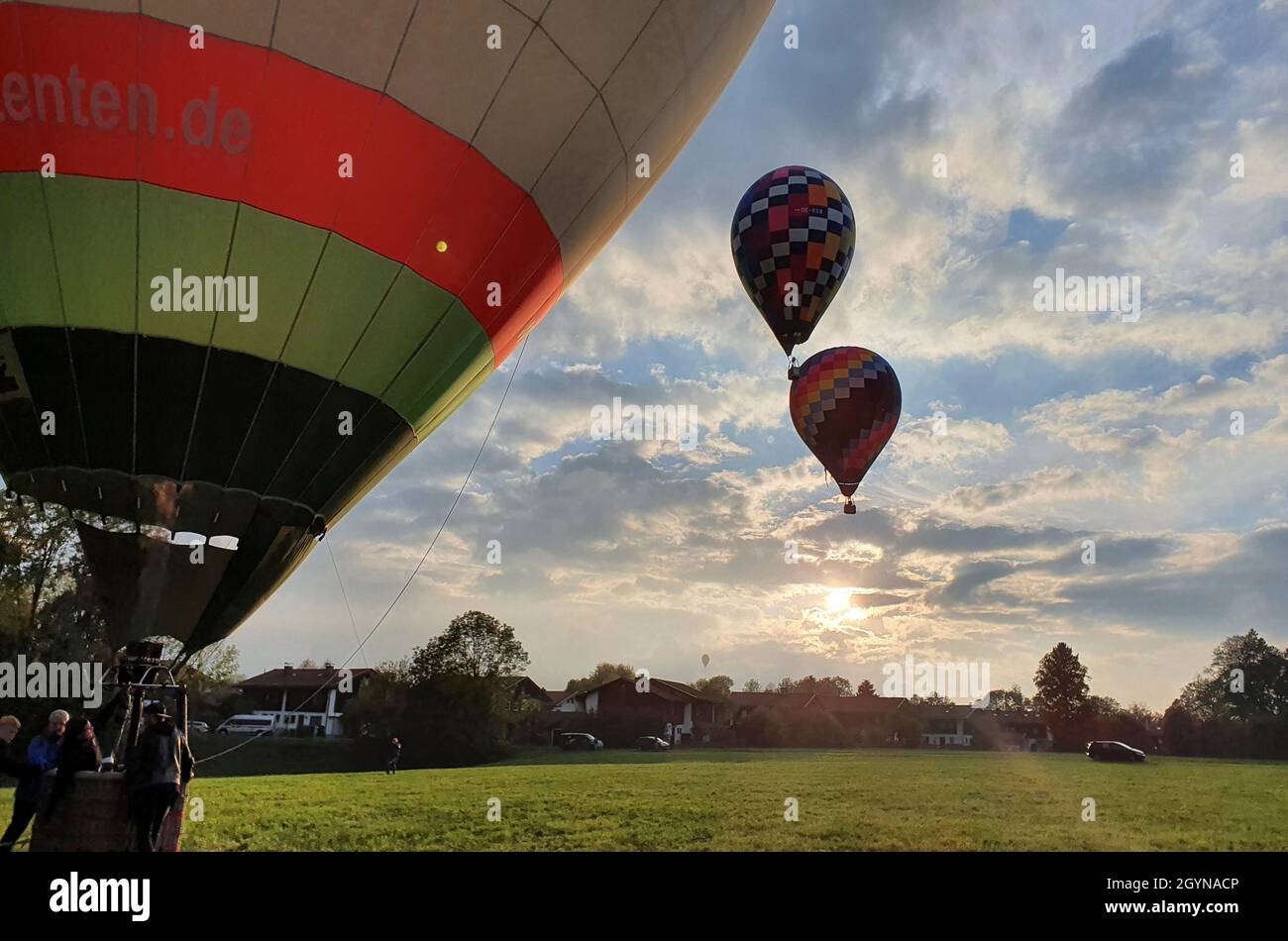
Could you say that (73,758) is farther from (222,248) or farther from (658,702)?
(658,702)

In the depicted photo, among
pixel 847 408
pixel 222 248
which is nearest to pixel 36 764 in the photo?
pixel 222 248

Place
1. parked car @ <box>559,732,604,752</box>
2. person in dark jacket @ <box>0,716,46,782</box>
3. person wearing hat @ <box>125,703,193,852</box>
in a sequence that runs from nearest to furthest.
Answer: person wearing hat @ <box>125,703,193,852</box> → person in dark jacket @ <box>0,716,46,782</box> → parked car @ <box>559,732,604,752</box>

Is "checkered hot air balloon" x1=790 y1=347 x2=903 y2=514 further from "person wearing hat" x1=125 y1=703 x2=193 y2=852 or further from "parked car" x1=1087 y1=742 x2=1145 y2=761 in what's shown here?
"parked car" x1=1087 y1=742 x2=1145 y2=761

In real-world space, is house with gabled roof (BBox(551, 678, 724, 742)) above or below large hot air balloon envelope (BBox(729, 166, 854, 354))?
below

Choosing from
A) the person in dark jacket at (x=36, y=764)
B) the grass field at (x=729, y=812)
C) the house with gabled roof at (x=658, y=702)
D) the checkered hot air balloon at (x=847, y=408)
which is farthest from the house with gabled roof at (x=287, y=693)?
the person in dark jacket at (x=36, y=764)

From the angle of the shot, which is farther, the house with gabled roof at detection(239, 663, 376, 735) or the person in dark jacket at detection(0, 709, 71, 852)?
the house with gabled roof at detection(239, 663, 376, 735)

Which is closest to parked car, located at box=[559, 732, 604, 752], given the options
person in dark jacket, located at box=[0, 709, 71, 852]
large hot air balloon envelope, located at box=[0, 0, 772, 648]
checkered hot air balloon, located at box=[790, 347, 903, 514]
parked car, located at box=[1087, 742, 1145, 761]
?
parked car, located at box=[1087, 742, 1145, 761]

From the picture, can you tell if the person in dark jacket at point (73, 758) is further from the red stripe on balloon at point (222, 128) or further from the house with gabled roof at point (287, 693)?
the house with gabled roof at point (287, 693)

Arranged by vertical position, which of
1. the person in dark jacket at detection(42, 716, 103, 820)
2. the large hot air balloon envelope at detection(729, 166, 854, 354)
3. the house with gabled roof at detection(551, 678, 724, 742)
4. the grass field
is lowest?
the house with gabled roof at detection(551, 678, 724, 742)
